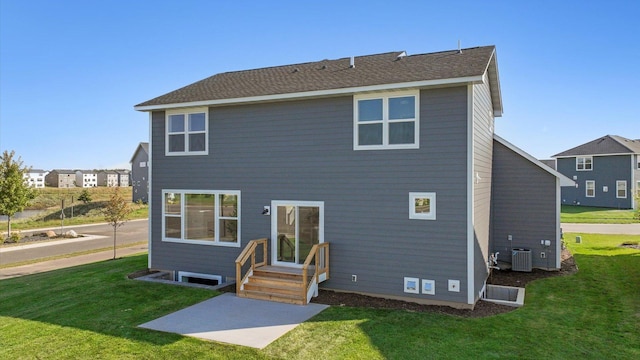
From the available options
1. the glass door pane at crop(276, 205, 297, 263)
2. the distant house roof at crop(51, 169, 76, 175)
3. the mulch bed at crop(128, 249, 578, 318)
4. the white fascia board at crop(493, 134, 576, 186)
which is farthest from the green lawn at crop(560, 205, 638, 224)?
the distant house roof at crop(51, 169, 76, 175)

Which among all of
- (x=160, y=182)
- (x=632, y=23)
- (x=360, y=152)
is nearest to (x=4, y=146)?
(x=160, y=182)

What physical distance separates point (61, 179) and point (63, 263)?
9249 centimetres

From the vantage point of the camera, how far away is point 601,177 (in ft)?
112

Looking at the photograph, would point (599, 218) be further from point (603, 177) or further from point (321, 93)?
point (321, 93)

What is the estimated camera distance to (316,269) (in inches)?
350

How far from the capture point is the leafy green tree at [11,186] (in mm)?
21750

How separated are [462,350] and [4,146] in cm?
2688

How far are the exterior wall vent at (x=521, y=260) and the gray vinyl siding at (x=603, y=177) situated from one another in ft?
93.6

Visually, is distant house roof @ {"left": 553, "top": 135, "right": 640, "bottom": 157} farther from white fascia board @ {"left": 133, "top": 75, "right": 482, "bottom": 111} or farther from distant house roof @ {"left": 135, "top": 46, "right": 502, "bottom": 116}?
white fascia board @ {"left": 133, "top": 75, "right": 482, "bottom": 111}

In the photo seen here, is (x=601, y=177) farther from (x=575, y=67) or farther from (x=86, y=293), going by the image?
(x=86, y=293)

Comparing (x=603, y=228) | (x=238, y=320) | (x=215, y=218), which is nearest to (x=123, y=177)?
(x=215, y=218)

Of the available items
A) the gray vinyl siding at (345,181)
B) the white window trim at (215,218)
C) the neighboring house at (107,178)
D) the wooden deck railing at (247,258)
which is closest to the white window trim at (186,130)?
the gray vinyl siding at (345,181)

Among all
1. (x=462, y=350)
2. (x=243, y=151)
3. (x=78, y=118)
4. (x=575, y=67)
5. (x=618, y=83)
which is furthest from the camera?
(x=78, y=118)

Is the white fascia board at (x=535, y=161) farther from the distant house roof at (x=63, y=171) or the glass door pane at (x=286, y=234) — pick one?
the distant house roof at (x=63, y=171)
